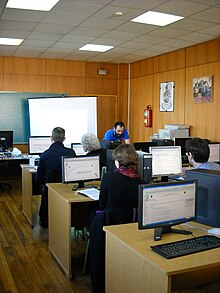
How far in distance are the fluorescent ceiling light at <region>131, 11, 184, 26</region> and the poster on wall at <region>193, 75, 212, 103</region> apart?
176 centimetres

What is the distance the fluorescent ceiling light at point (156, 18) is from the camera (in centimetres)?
536

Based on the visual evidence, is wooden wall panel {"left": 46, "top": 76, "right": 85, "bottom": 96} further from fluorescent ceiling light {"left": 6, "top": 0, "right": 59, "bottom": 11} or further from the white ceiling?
fluorescent ceiling light {"left": 6, "top": 0, "right": 59, "bottom": 11}

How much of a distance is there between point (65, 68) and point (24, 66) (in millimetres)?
1045

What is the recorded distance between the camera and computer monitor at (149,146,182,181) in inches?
185

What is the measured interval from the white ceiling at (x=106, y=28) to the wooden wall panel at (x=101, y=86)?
46.1 inches

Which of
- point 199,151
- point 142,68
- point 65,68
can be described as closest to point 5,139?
point 65,68

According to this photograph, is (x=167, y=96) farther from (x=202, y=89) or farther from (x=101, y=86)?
(x=101, y=86)

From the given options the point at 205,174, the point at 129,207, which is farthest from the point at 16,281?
the point at 205,174

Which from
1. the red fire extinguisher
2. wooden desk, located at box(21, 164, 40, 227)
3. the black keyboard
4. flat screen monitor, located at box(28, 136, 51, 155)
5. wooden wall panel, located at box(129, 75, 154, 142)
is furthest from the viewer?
wooden wall panel, located at box(129, 75, 154, 142)

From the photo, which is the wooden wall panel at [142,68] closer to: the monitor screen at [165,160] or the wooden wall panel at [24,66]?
the wooden wall panel at [24,66]

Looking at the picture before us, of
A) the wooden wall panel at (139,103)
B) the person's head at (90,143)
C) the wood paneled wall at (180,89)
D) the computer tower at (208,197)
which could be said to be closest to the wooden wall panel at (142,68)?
the wood paneled wall at (180,89)

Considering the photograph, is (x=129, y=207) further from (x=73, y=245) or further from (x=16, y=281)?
(x=73, y=245)

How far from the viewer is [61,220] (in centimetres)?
377

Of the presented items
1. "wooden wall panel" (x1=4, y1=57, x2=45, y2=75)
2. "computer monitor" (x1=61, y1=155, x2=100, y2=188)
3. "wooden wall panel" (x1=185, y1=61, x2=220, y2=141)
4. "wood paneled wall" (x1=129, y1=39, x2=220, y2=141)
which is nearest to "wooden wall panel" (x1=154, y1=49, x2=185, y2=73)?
"wood paneled wall" (x1=129, y1=39, x2=220, y2=141)
